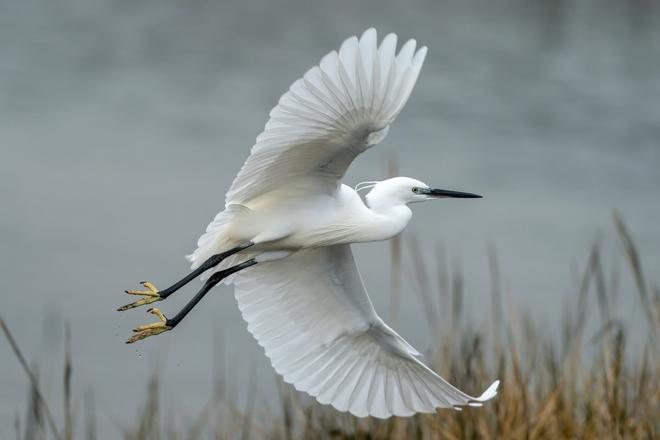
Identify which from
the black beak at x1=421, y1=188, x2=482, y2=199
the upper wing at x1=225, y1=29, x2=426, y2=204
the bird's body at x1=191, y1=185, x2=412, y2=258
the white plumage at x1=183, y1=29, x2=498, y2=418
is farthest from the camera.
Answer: the black beak at x1=421, y1=188, x2=482, y2=199

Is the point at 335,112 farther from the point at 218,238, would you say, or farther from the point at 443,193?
the point at 443,193

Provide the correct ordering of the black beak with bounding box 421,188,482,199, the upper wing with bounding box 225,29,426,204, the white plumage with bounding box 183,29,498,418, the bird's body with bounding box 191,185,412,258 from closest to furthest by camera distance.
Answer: the upper wing with bounding box 225,29,426,204 → the white plumage with bounding box 183,29,498,418 → the bird's body with bounding box 191,185,412,258 → the black beak with bounding box 421,188,482,199

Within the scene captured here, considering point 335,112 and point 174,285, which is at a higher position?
point 335,112

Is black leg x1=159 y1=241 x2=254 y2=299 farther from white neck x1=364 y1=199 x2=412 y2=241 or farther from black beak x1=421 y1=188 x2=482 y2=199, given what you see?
black beak x1=421 y1=188 x2=482 y2=199

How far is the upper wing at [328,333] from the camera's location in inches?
210

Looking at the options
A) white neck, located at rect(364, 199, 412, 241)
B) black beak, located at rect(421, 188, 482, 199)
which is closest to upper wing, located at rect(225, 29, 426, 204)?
white neck, located at rect(364, 199, 412, 241)

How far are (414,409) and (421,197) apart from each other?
3.25 feet

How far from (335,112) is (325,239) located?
0.84 meters

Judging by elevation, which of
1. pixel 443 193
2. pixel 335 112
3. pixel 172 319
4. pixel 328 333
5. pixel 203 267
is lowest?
pixel 328 333

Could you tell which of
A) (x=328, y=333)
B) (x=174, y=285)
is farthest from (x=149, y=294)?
(x=328, y=333)

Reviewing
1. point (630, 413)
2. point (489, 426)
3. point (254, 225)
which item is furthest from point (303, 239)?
point (630, 413)

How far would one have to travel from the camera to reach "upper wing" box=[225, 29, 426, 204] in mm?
4098

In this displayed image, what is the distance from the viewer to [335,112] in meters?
4.33

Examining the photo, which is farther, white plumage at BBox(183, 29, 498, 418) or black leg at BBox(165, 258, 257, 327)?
black leg at BBox(165, 258, 257, 327)
